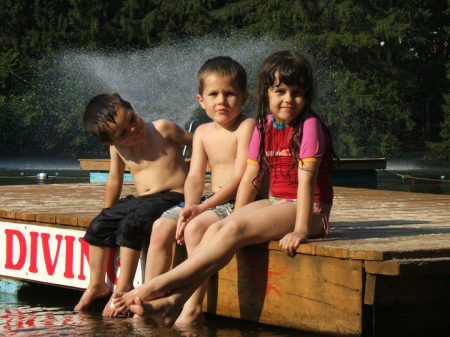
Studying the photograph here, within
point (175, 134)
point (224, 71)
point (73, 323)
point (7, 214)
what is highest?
point (224, 71)

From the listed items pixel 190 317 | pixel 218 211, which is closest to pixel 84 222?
pixel 218 211

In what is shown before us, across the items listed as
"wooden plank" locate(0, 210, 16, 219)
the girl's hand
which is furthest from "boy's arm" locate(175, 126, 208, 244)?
"wooden plank" locate(0, 210, 16, 219)

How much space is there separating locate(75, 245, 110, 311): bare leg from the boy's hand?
537mm

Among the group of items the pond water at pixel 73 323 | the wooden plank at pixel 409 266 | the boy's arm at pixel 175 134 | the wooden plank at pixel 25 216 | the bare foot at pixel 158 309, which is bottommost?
the pond water at pixel 73 323

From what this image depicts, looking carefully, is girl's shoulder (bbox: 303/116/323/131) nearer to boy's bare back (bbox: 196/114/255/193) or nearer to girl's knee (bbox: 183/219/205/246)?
boy's bare back (bbox: 196/114/255/193)

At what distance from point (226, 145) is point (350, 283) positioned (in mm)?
984

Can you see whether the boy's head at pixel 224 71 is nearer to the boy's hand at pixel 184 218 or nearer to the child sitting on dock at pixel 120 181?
the child sitting on dock at pixel 120 181

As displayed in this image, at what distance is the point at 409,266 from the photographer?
2.33 m

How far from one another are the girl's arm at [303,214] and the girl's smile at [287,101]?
0.28 metres

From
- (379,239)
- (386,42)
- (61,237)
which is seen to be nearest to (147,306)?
(379,239)

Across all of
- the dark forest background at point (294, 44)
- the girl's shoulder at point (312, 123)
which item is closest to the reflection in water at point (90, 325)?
the girl's shoulder at point (312, 123)

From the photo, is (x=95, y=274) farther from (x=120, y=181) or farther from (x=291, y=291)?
(x=291, y=291)

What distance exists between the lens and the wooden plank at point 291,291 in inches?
98.7

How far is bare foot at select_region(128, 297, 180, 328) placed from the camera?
2.43 metres
